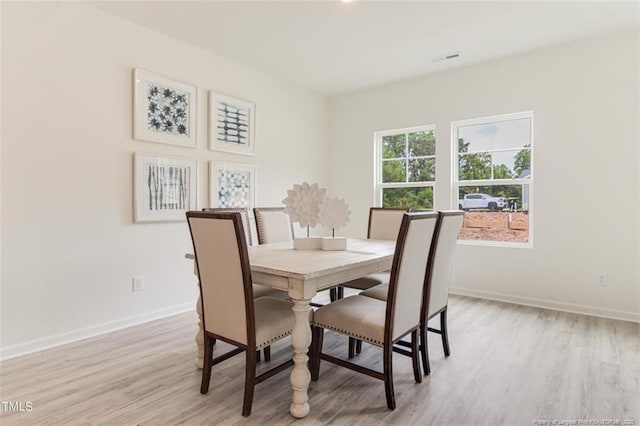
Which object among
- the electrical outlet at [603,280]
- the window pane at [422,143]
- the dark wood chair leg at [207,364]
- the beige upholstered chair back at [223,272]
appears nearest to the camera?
the beige upholstered chair back at [223,272]

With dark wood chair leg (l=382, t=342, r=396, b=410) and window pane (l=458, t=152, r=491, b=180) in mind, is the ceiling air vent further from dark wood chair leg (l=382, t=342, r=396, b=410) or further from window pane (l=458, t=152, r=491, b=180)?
dark wood chair leg (l=382, t=342, r=396, b=410)

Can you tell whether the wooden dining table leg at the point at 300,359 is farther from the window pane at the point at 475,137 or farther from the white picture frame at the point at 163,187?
the window pane at the point at 475,137

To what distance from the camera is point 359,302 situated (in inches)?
83.9

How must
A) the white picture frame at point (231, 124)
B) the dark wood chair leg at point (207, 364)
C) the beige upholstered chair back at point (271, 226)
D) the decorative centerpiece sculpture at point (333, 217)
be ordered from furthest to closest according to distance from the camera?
the white picture frame at point (231, 124)
the beige upholstered chair back at point (271, 226)
the decorative centerpiece sculpture at point (333, 217)
the dark wood chair leg at point (207, 364)

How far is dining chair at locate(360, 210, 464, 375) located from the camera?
84.1 inches

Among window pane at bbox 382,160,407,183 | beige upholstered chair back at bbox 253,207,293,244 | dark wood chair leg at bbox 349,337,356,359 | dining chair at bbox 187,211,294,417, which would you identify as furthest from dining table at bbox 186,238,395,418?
window pane at bbox 382,160,407,183

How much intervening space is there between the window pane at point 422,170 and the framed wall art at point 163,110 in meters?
2.68

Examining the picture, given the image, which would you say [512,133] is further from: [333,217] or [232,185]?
[232,185]

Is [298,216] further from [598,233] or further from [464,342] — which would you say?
[598,233]

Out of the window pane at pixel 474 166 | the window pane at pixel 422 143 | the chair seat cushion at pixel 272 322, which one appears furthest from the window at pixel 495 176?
the chair seat cushion at pixel 272 322

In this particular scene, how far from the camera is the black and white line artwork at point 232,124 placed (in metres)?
3.82

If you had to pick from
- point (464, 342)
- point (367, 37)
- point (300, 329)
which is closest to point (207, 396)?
point (300, 329)

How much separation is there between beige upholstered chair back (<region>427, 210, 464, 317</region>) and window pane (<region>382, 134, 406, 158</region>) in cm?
258

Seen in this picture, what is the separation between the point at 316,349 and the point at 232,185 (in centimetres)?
234
